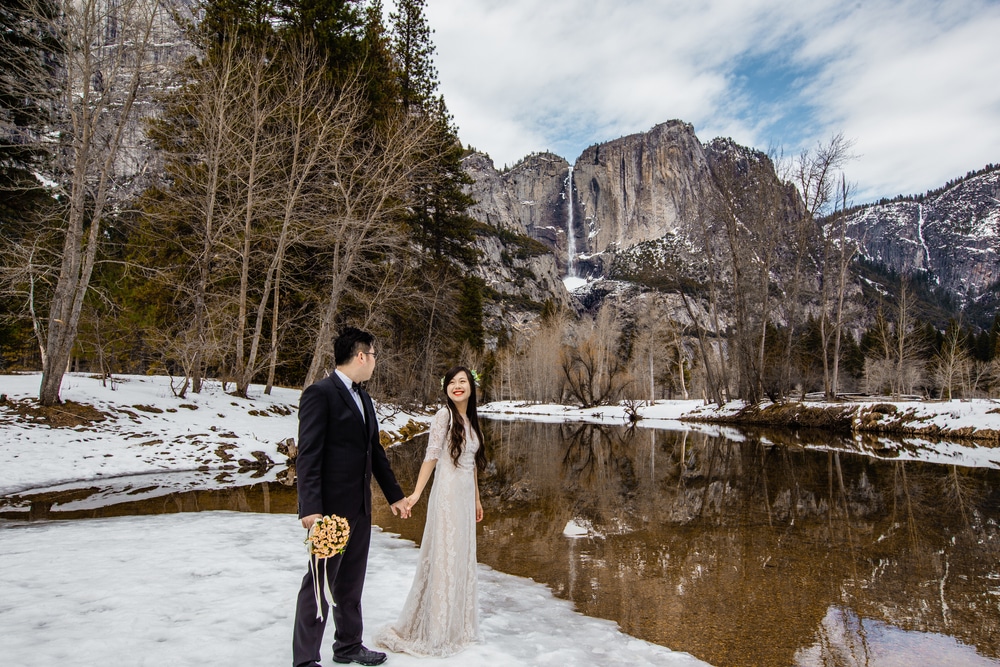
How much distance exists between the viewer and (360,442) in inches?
129

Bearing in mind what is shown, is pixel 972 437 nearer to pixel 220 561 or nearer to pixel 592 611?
pixel 592 611

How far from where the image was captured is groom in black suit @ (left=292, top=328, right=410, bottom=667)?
299 cm

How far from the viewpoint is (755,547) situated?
6.36 meters

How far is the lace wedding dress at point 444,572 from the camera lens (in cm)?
349

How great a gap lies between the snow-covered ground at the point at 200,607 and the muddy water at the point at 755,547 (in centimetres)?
58

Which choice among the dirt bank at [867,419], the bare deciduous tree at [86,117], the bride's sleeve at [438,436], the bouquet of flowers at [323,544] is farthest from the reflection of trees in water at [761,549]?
the bare deciduous tree at [86,117]

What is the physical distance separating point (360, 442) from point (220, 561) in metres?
3.04

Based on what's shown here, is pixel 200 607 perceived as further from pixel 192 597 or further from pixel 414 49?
pixel 414 49

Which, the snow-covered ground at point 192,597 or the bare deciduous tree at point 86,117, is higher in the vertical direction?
the bare deciduous tree at point 86,117

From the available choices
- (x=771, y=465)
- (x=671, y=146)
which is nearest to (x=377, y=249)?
(x=771, y=465)

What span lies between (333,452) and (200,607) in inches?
76.9

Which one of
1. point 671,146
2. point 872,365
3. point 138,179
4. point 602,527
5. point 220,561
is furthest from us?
point 671,146

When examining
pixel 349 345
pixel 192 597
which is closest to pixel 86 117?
pixel 192 597

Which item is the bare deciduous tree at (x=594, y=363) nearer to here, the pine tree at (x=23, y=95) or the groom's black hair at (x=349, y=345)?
the pine tree at (x=23, y=95)
